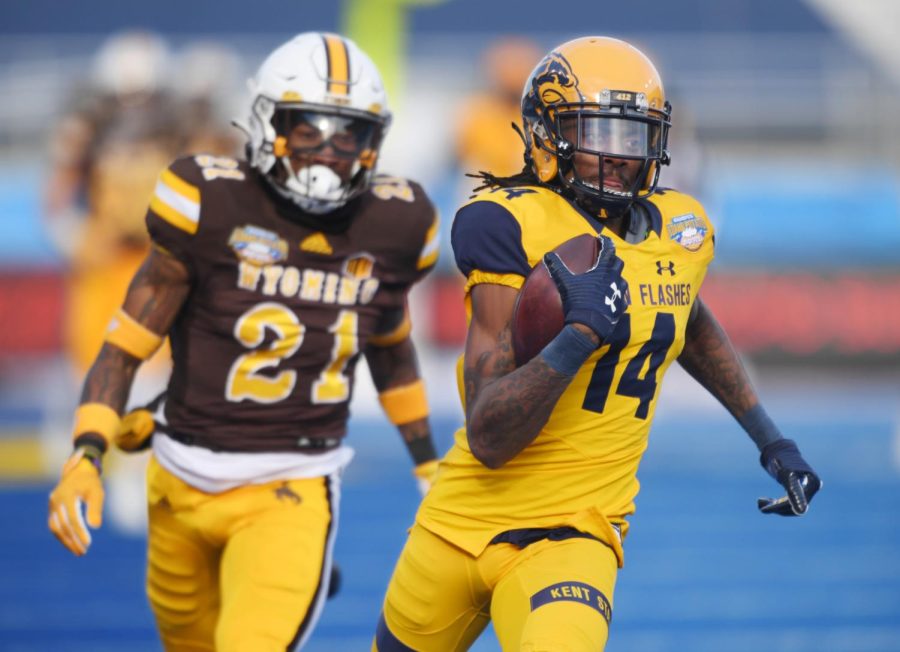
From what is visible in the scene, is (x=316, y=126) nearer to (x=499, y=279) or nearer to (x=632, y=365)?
(x=499, y=279)

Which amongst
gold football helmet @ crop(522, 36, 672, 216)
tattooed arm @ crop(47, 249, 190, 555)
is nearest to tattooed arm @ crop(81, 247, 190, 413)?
tattooed arm @ crop(47, 249, 190, 555)

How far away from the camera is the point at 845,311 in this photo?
1134 centimetres

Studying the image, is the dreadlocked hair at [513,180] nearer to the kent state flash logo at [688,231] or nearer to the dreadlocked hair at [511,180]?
the dreadlocked hair at [511,180]

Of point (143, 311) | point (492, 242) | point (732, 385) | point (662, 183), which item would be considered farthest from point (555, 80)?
point (662, 183)

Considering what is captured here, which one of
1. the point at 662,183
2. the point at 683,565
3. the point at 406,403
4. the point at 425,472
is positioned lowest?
the point at 683,565

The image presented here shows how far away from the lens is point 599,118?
9.79 ft

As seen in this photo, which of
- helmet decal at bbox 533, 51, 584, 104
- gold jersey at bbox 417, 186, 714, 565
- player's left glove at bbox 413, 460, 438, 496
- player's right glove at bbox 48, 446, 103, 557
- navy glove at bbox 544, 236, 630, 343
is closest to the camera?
navy glove at bbox 544, 236, 630, 343

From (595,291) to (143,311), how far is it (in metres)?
1.34

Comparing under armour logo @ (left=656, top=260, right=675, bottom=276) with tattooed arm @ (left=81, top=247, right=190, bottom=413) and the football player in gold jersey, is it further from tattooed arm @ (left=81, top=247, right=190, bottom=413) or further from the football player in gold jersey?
tattooed arm @ (left=81, top=247, right=190, bottom=413)

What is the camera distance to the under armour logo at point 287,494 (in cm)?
364

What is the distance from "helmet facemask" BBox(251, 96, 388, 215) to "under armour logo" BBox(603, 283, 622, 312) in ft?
3.57

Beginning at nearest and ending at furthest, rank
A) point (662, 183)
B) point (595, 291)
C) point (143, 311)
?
1. point (595, 291)
2. point (143, 311)
3. point (662, 183)

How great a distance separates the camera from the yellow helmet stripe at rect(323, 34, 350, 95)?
3686mm

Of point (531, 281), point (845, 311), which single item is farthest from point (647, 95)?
point (845, 311)
